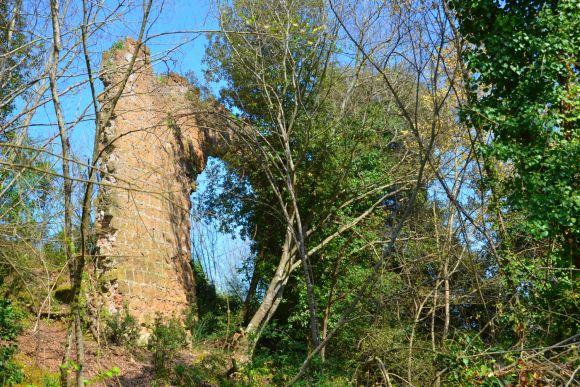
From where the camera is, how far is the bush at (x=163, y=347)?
27.3ft

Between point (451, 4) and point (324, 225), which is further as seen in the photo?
point (324, 225)

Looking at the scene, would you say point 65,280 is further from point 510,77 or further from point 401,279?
point 510,77

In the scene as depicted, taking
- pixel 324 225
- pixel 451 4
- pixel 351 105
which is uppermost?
pixel 351 105

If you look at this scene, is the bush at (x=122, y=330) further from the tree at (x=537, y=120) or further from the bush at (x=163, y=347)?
the tree at (x=537, y=120)

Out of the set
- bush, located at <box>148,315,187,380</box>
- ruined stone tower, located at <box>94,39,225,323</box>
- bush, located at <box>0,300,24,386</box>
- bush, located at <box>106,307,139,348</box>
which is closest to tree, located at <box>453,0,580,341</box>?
ruined stone tower, located at <box>94,39,225,323</box>

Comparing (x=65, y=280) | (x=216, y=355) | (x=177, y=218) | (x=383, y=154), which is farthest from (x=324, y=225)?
(x=65, y=280)

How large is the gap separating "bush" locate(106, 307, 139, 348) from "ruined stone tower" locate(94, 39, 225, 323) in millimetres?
362

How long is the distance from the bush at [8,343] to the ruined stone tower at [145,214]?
1.93m

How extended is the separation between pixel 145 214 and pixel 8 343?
161 inches

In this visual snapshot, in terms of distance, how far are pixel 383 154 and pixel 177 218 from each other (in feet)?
16.6

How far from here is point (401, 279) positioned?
11.5 meters

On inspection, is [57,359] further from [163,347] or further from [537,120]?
[537,120]

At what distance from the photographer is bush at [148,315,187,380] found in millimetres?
8328

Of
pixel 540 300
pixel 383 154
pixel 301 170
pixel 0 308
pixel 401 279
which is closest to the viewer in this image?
pixel 540 300
